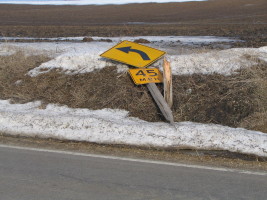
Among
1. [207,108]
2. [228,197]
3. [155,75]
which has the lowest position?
[228,197]

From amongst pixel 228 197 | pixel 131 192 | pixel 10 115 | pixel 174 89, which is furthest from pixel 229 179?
pixel 10 115

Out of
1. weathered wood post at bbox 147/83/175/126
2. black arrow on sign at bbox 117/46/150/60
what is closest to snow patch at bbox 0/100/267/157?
weathered wood post at bbox 147/83/175/126

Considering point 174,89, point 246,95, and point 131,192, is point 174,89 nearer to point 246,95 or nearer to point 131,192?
point 246,95

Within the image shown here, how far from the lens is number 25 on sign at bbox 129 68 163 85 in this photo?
28.3 feet

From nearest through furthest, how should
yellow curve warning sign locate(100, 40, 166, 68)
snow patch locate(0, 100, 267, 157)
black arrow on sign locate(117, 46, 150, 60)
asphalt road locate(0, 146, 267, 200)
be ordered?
asphalt road locate(0, 146, 267, 200), snow patch locate(0, 100, 267, 157), yellow curve warning sign locate(100, 40, 166, 68), black arrow on sign locate(117, 46, 150, 60)

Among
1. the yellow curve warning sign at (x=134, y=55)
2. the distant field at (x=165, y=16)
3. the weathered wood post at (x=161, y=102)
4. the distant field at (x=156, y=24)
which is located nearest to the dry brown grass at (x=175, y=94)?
the weathered wood post at (x=161, y=102)

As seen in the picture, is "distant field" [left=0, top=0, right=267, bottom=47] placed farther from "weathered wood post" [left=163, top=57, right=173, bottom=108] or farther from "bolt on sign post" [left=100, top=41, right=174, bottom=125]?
"weathered wood post" [left=163, top=57, right=173, bottom=108]

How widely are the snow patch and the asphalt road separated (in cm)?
73

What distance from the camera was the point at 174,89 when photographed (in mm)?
8555

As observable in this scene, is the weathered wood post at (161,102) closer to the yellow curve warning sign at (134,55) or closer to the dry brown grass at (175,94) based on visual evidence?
the dry brown grass at (175,94)

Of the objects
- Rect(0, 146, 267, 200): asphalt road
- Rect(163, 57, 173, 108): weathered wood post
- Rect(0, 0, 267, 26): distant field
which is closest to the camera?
Rect(0, 146, 267, 200): asphalt road

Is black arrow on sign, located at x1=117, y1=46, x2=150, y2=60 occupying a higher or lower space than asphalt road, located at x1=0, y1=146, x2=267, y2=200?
higher

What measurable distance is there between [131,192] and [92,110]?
12.0 feet

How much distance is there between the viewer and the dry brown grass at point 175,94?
297 inches
